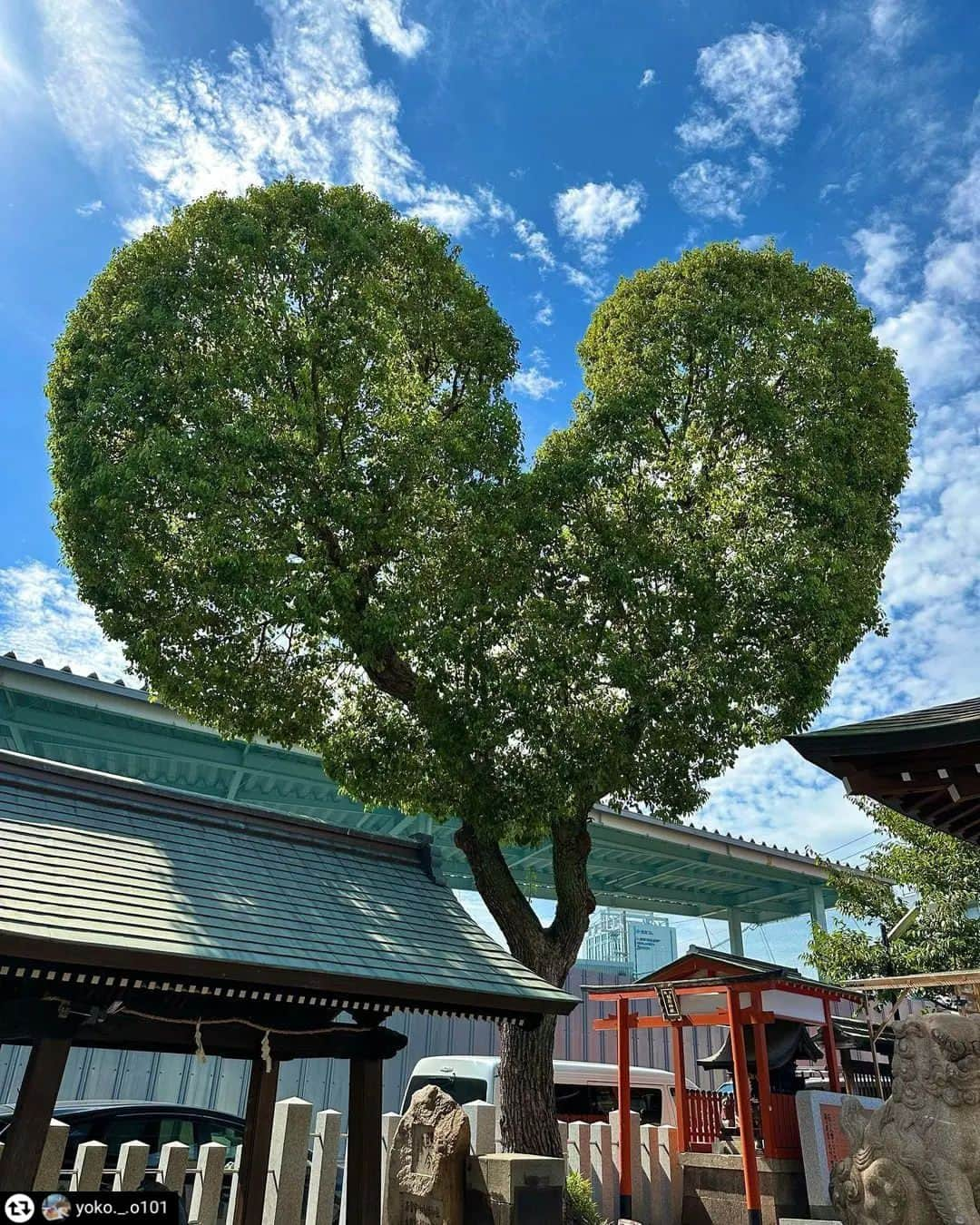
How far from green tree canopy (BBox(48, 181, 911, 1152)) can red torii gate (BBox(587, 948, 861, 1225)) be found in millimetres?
2534

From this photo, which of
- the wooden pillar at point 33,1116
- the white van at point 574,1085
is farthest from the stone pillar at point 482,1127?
the white van at point 574,1085

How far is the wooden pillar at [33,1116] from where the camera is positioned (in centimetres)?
591

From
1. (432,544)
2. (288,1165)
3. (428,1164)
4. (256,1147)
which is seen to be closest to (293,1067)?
(288,1165)

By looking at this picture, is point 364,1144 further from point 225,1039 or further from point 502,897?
point 502,897

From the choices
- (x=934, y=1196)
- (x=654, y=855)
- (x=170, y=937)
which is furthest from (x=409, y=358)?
(x=654, y=855)

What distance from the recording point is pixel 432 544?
1055 cm

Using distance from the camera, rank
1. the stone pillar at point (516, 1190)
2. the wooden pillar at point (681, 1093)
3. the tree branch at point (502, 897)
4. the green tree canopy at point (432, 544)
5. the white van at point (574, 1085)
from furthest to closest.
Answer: the white van at point (574, 1085) → the wooden pillar at point (681, 1093) → the tree branch at point (502, 897) → the green tree canopy at point (432, 544) → the stone pillar at point (516, 1190)

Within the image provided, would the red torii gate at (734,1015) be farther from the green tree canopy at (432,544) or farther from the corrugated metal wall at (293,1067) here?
the corrugated metal wall at (293,1067)

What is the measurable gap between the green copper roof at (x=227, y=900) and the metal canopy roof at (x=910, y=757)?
135 inches

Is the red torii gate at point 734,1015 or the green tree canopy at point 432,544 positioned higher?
the green tree canopy at point 432,544

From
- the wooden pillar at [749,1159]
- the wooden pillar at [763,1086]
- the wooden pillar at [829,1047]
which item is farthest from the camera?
the wooden pillar at [829,1047]

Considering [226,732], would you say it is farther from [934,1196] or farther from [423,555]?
[934,1196]

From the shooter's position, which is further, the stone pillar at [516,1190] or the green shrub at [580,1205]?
the green shrub at [580,1205]

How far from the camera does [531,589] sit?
1076cm
